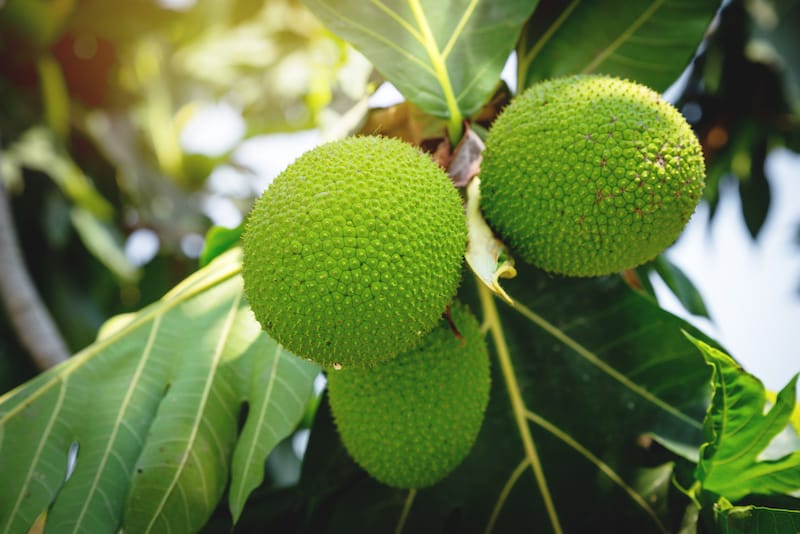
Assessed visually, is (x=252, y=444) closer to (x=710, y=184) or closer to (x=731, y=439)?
(x=731, y=439)

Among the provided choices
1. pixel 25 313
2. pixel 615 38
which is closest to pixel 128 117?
pixel 25 313

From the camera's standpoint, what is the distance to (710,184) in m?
2.80

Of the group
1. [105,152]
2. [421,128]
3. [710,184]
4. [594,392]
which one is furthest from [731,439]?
[105,152]

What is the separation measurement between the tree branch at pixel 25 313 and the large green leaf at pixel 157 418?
0.67 meters

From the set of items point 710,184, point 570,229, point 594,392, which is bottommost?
point 710,184

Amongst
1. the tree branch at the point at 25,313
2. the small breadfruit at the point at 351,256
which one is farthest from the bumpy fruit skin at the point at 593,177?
the tree branch at the point at 25,313

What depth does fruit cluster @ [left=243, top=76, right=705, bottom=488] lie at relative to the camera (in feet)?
2.70

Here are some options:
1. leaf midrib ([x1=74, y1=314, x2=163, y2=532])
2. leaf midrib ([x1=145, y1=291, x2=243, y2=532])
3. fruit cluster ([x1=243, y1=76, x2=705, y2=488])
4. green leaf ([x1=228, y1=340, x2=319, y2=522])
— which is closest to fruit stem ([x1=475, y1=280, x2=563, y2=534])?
fruit cluster ([x1=243, y1=76, x2=705, y2=488])

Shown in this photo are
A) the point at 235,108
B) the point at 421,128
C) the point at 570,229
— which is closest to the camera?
the point at 570,229

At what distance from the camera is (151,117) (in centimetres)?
325

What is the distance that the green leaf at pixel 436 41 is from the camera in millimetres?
1061

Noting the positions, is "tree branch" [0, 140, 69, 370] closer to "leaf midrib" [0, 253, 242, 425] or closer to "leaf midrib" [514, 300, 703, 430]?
"leaf midrib" [0, 253, 242, 425]

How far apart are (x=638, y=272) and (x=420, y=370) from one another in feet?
2.31

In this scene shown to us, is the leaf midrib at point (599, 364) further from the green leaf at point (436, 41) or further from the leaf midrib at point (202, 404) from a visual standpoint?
the leaf midrib at point (202, 404)
